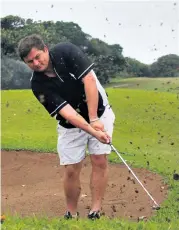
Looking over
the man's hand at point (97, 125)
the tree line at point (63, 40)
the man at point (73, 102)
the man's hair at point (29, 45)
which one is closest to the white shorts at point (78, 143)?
the man at point (73, 102)

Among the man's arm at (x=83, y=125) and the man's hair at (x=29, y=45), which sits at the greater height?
the man's hair at (x=29, y=45)

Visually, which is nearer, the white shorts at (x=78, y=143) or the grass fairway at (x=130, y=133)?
the white shorts at (x=78, y=143)

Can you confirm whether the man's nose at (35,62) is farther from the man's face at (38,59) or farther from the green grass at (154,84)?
the green grass at (154,84)

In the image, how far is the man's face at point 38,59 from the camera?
213 inches

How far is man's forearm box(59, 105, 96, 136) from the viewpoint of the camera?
554 centimetres

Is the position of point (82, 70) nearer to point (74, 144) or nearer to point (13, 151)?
point (74, 144)

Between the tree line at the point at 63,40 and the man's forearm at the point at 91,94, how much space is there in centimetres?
2879

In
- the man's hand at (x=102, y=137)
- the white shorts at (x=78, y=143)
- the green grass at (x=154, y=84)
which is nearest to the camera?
the man's hand at (x=102, y=137)

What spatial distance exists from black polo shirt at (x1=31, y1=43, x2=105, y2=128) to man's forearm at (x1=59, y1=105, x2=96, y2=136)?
0.20 feet

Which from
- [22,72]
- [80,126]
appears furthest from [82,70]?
[22,72]

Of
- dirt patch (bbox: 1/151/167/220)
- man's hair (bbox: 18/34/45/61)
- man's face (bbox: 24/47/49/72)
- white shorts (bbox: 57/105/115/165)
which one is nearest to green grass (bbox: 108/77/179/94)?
dirt patch (bbox: 1/151/167/220)

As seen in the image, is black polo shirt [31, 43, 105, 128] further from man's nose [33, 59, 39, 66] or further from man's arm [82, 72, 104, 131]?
man's nose [33, 59, 39, 66]

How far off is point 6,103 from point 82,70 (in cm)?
1559

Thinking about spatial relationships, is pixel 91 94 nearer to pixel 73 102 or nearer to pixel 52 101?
pixel 73 102
